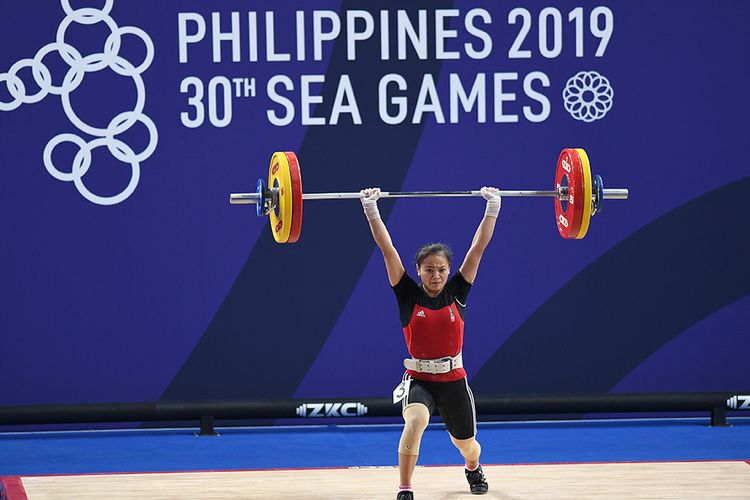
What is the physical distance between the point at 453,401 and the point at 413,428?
267mm

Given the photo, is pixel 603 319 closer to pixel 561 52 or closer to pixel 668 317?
pixel 668 317

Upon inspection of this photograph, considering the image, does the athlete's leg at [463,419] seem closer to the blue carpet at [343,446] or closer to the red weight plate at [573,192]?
the red weight plate at [573,192]

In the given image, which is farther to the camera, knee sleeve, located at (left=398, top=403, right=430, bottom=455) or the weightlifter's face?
the weightlifter's face

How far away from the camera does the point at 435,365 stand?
4.76 metres

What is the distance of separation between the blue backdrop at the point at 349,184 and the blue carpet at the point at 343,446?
10.1 inches

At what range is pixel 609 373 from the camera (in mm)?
6824

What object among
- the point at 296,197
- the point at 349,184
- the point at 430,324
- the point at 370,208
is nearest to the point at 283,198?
the point at 296,197

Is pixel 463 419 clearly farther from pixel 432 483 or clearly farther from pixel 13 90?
pixel 13 90

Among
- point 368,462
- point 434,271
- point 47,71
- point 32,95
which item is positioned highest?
point 47,71

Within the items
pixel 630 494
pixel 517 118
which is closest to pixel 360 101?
pixel 517 118

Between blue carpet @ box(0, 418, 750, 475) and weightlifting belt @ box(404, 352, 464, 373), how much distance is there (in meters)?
1.16

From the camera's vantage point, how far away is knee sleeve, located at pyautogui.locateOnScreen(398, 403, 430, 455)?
4.61 meters

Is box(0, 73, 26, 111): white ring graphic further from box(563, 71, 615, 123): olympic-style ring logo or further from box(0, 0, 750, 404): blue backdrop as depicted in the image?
box(563, 71, 615, 123): olympic-style ring logo

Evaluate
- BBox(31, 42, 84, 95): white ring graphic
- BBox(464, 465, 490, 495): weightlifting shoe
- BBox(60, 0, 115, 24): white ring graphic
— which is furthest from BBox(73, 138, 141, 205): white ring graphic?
BBox(464, 465, 490, 495): weightlifting shoe
